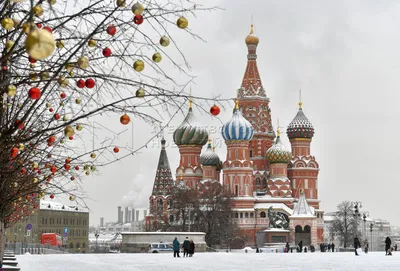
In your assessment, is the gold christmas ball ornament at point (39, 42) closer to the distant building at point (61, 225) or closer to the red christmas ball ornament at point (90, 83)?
the red christmas ball ornament at point (90, 83)

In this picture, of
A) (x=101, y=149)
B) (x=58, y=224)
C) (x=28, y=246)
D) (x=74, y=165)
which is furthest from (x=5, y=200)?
(x=58, y=224)

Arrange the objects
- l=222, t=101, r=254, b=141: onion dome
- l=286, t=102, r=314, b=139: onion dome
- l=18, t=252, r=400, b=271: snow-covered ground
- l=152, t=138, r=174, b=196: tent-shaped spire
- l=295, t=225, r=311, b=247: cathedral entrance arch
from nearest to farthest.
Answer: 1. l=18, t=252, r=400, b=271: snow-covered ground
2. l=295, t=225, r=311, b=247: cathedral entrance arch
3. l=222, t=101, r=254, b=141: onion dome
4. l=286, t=102, r=314, b=139: onion dome
5. l=152, t=138, r=174, b=196: tent-shaped spire

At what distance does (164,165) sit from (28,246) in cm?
4340

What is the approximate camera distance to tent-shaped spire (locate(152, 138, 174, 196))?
8238 cm

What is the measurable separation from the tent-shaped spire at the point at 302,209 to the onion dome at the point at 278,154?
479 centimetres

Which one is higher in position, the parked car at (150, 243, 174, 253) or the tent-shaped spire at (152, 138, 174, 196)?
the tent-shaped spire at (152, 138, 174, 196)

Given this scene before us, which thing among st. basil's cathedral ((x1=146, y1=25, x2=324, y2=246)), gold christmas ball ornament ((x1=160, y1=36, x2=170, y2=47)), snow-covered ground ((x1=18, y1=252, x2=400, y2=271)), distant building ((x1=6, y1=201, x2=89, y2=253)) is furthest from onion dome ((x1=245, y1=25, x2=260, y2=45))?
gold christmas ball ornament ((x1=160, y1=36, x2=170, y2=47))

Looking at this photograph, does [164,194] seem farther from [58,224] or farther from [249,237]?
[58,224]

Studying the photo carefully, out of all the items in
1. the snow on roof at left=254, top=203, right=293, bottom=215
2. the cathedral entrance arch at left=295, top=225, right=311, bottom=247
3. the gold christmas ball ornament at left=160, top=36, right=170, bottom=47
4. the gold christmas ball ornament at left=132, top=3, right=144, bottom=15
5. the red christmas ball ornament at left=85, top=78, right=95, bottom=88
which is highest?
the snow on roof at left=254, top=203, right=293, bottom=215

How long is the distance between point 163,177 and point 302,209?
70.2 ft

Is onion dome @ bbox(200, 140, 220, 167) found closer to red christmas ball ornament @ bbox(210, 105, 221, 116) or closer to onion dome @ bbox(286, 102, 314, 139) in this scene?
onion dome @ bbox(286, 102, 314, 139)

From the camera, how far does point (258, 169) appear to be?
76.2 m

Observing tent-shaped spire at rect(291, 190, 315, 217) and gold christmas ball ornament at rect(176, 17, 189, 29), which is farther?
tent-shaped spire at rect(291, 190, 315, 217)

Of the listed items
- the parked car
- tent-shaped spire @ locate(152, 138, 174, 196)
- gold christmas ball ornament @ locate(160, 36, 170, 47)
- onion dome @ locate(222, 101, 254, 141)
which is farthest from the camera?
tent-shaped spire @ locate(152, 138, 174, 196)
